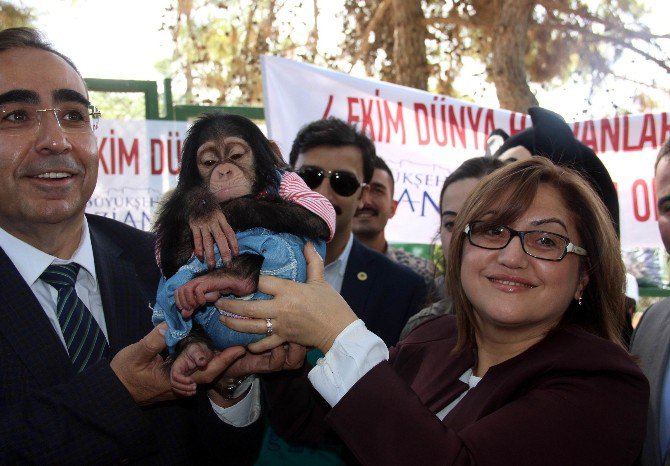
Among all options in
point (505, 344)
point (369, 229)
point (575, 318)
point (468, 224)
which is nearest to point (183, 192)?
point (468, 224)

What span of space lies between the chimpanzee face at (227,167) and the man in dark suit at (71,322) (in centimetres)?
45

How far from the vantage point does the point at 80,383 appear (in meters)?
2.20

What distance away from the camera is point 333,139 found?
13.4 ft

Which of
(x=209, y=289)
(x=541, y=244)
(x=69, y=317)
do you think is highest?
(x=541, y=244)

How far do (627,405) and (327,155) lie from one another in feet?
7.71

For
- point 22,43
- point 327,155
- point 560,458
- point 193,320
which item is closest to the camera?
point 560,458

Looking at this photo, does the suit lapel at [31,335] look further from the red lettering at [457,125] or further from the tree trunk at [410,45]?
the tree trunk at [410,45]

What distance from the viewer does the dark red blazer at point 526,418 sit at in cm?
196

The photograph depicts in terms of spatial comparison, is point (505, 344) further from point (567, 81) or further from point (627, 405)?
point (567, 81)

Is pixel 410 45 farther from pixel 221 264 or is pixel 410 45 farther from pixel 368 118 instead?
pixel 221 264

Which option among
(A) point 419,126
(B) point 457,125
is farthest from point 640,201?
(A) point 419,126

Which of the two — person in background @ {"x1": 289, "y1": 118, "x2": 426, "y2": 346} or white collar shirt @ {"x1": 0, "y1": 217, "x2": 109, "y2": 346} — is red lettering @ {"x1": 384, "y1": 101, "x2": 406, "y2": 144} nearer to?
person in background @ {"x1": 289, "y1": 118, "x2": 426, "y2": 346}

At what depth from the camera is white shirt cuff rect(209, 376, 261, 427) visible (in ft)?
8.23

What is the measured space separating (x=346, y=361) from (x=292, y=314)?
212mm
